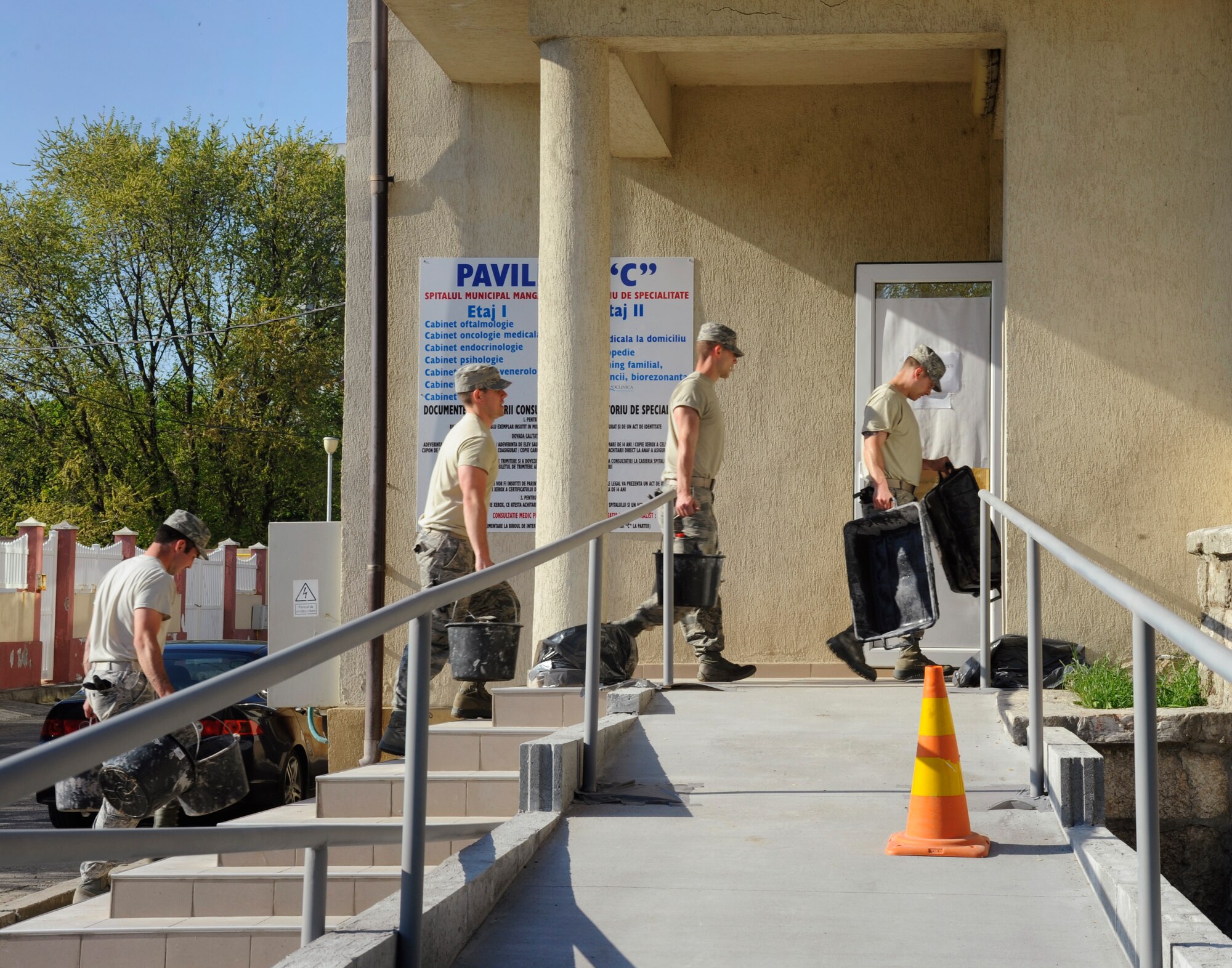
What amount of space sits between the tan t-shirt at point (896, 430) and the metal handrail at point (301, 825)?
3312 mm

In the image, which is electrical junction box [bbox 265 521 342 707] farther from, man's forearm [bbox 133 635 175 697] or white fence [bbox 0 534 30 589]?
white fence [bbox 0 534 30 589]

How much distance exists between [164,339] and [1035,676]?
3961 centimetres

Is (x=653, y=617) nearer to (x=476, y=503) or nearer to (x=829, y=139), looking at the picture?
→ (x=476, y=503)

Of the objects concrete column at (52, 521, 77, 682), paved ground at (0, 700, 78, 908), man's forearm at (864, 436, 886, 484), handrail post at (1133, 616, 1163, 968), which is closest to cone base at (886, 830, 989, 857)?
handrail post at (1133, 616, 1163, 968)

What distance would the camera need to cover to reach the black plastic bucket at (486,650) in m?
6.79

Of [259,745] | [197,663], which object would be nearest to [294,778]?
[259,745]

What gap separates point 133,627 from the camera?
7.18m

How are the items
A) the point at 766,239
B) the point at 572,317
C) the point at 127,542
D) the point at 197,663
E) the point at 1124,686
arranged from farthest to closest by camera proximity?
1. the point at 127,542
2. the point at 197,663
3. the point at 766,239
4. the point at 572,317
5. the point at 1124,686

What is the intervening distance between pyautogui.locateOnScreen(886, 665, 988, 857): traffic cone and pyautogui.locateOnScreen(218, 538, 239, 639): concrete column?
32071 mm

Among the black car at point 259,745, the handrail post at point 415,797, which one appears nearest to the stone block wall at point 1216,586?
the handrail post at point 415,797

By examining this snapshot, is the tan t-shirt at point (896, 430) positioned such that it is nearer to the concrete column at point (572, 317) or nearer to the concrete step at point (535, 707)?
the concrete column at point (572, 317)

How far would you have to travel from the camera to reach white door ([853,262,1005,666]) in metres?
9.03

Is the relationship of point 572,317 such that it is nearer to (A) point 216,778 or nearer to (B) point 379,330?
(B) point 379,330

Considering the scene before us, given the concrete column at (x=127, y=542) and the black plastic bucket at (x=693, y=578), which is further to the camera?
the concrete column at (x=127, y=542)
